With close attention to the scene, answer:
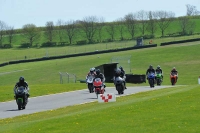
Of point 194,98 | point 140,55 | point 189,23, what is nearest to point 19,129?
point 194,98

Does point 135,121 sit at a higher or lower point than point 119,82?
lower

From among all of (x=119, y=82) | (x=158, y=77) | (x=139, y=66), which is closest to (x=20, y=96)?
(x=119, y=82)

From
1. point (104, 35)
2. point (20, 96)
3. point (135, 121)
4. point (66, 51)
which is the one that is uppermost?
point (104, 35)

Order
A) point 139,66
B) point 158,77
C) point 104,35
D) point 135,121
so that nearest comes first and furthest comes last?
point 135,121 < point 158,77 < point 139,66 < point 104,35

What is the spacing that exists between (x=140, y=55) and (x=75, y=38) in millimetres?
80362

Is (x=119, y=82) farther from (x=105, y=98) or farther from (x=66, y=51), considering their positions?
(x=66, y=51)

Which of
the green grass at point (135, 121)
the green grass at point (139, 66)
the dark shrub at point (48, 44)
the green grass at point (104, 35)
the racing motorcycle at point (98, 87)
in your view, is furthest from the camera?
the green grass at point (104, 35)

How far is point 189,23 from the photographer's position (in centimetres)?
15175

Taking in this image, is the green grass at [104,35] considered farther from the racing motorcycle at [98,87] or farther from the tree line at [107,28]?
the racing motorcycle at [98,87]

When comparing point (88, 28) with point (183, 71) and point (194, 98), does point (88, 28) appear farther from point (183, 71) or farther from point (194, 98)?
point (194, 98)

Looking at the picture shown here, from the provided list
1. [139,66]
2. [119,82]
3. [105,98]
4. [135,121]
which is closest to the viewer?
[135,121]

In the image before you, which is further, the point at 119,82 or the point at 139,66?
the point at 139,66

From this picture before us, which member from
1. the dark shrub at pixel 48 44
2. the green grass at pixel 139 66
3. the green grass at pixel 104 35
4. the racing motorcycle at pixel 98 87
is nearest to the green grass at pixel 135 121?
the racing motorcycle at pixel 98 87

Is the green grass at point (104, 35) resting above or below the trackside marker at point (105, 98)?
above
